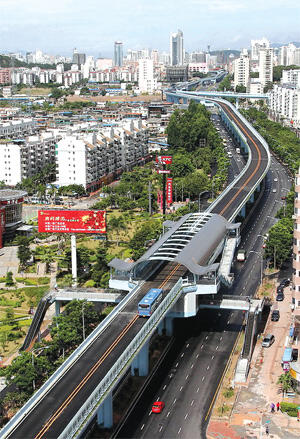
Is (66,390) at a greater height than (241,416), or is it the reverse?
(66,390)

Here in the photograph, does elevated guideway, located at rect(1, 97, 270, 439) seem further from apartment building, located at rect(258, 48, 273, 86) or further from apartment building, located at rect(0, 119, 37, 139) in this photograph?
apartment building, located at rect(258, 48, 273, 86)

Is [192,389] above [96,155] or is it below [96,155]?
below

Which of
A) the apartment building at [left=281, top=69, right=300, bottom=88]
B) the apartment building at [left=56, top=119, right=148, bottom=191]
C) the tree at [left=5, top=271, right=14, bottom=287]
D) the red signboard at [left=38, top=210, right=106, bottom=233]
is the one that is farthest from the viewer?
the apartment building at [left=281, top=69, right=300, bottom=88]

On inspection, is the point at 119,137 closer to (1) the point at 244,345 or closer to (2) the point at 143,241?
(2) the point at 143,241

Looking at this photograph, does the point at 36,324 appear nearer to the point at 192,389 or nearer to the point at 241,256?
the point at 192,389

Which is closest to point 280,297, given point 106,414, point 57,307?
point 57,307

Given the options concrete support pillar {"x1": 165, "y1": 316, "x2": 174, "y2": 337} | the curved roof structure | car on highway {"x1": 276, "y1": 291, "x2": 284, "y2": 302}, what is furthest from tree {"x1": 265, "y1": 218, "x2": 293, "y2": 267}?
concrete support pillar {"x1": 165, "y1": 316, "x2": 174, "y2": 337}

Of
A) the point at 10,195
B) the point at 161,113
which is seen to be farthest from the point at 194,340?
the point at 161,113
